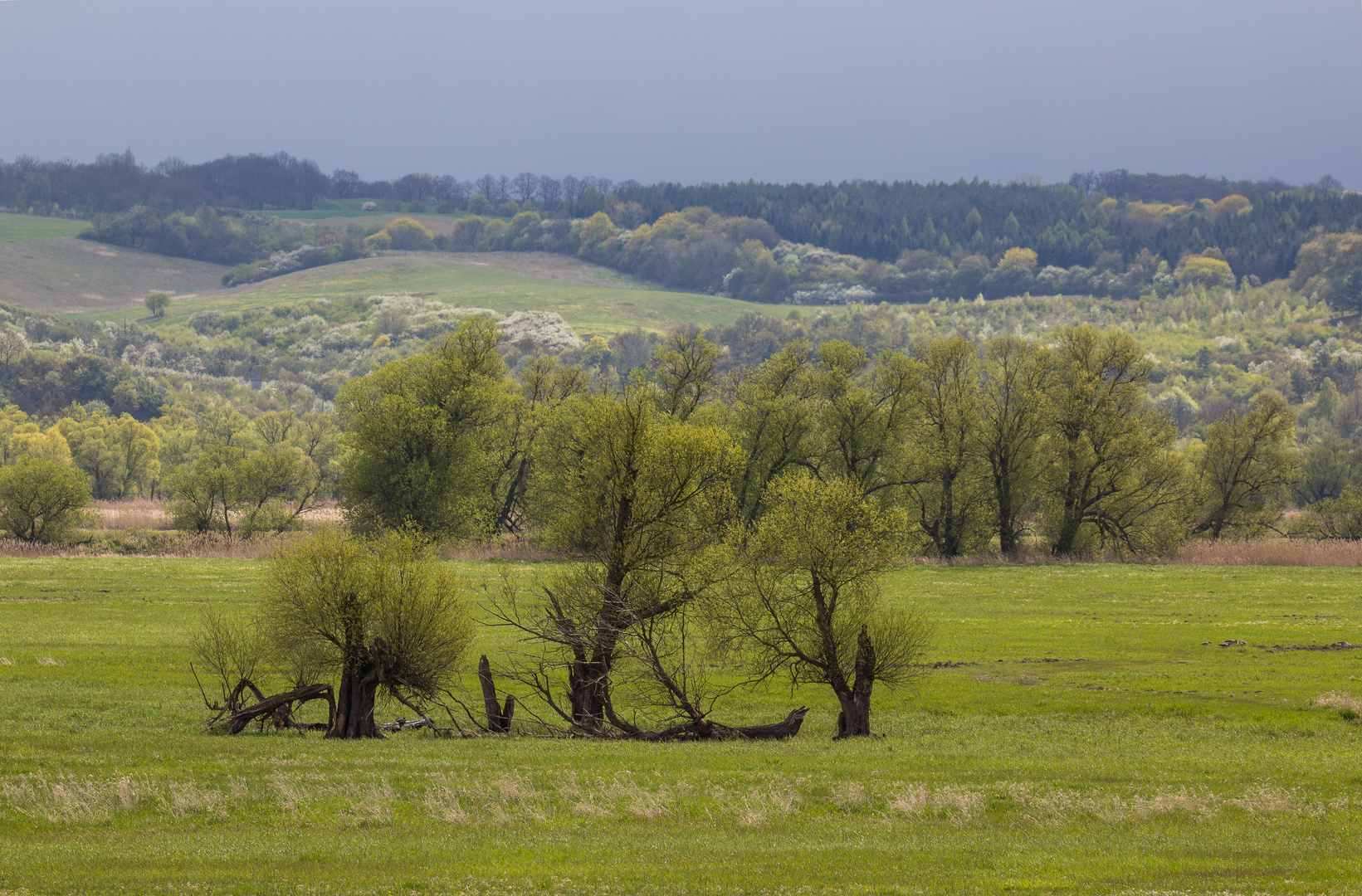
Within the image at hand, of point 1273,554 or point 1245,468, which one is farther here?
point 1245,468

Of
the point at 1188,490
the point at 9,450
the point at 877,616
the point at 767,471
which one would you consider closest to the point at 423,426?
the point at 767,471

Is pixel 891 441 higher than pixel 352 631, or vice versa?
pixel 352 631

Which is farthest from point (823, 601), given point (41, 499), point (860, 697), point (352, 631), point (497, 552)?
point (41, 499)

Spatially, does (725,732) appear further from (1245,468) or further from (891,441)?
(1245,468)

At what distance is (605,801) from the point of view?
20.1m

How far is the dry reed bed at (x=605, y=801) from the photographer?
18.6 m

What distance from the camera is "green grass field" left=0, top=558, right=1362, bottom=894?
15.1 meters

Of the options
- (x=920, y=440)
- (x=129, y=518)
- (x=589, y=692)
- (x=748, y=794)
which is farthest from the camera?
(x=129, y=518)

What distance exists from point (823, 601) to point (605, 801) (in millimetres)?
10612

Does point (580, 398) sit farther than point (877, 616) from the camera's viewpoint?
Yes

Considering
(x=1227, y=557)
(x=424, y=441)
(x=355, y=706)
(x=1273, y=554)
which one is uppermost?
(x=355, y=706)

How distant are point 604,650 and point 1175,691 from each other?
1756cm

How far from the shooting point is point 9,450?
118688mm

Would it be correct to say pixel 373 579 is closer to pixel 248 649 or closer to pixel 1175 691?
pixel 248 649
